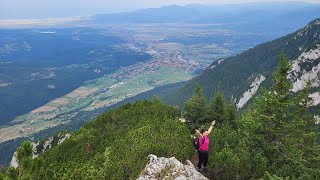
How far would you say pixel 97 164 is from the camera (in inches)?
1188

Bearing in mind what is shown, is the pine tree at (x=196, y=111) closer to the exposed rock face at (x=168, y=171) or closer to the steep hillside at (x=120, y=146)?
the steep hillside at (x=120, y=146)

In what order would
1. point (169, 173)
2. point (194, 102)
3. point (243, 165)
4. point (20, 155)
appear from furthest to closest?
point (194, 102), point (243, 165), point (169, 173), point (20, 155)

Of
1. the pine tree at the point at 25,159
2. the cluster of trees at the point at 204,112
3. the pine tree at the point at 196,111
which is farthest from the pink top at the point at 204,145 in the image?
the pine tree at the point at 196,111

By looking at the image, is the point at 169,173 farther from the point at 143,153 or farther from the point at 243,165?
the point at 243,165

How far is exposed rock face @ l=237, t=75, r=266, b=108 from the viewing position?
183125 mm

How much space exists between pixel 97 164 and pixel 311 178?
54.0ft

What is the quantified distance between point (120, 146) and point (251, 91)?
162 m

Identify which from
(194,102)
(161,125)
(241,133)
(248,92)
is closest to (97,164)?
(161,125)

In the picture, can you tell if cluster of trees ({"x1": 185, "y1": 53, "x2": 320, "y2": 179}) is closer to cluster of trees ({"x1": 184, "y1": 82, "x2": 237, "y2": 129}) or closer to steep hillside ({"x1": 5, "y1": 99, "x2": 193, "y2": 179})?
steep hillside ({"x1": 5, "y1": 99, "x2": 193, "y2": 179})

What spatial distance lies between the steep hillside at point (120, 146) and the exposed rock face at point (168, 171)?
2.69 ft

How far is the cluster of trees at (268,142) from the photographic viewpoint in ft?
95.6

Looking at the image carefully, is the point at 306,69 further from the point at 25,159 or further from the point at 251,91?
the point at 25,159

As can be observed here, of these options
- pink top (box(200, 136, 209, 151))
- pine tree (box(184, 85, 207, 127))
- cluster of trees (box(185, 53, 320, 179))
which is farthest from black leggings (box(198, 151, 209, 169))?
pine tree (box(184, 85, 207, 127))

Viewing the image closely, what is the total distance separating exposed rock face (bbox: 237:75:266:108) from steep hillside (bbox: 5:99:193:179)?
445ft
